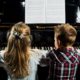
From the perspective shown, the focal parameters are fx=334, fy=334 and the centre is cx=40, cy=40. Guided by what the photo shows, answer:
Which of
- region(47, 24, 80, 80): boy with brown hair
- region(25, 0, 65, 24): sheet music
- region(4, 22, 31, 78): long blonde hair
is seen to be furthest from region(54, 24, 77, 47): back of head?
region(25, 0, 65, 24): sheet music

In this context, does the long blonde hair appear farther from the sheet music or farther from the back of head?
the sheet music

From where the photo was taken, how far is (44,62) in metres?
2.99

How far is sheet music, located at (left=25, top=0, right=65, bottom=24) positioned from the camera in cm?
379

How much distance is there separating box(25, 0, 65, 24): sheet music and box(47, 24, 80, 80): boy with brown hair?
886 mm

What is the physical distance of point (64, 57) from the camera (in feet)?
9.45

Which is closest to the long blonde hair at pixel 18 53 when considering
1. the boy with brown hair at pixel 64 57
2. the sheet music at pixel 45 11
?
the boy with brown hair at pixel 64 57

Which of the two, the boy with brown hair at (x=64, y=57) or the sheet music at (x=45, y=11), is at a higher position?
the sheet music at (x=45, y=11)

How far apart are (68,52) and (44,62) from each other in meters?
0.25

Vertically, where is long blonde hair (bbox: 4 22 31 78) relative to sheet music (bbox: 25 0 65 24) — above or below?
below

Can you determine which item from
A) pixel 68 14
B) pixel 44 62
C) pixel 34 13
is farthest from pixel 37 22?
pixel 44 62

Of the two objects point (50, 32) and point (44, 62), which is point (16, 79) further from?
point (50, 32)

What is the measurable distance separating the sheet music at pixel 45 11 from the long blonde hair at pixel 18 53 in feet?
2.90

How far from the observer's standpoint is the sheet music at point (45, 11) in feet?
12.4

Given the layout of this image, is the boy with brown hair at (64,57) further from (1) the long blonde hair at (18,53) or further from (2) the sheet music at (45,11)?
(2) the sheet music at (45,11)
